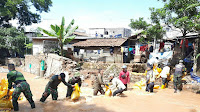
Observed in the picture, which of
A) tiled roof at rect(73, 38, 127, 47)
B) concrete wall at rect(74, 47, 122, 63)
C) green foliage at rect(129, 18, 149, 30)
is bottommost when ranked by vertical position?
concrete wall at rect(74, 47, 122, 63)

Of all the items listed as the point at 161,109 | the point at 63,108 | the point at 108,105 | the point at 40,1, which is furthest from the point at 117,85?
the point at 40,1

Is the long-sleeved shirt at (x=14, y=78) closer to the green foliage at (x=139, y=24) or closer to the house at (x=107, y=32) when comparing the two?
the green foliage at (x=139, y=24)

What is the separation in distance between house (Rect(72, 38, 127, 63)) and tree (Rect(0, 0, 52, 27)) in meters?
12.9

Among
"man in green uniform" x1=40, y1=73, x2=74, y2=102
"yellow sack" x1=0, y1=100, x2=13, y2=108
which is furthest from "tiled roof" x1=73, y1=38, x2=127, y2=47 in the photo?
"yellow sack" x1=0, y1=100, x2=13, y2=108

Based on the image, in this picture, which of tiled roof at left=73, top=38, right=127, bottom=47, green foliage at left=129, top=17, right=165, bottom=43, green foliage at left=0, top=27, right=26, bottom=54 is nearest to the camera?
green foliage at left=129, top=17, right=165, bottom=43

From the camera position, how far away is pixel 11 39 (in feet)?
76.4

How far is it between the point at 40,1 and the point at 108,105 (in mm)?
26334

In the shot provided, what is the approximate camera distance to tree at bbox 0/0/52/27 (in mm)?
23672

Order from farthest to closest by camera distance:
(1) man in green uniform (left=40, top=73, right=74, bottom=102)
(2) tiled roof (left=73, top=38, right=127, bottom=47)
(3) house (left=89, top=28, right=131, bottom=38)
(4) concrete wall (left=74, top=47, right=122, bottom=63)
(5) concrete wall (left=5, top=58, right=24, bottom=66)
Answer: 1. (3) house (left=89, top=28, right=131, bottom=38)
2. (5) concrete wall (left=5, top=58, right=24, bottom=66)
3. (2) tiled roof (left=73, top=38, right=127, bottom=47)
4. (4) concrete wall (left=74, top=47, right=122, bottom=63)
5. (1) man in green uniform (left=40, top=73, right=74, bottom=102)

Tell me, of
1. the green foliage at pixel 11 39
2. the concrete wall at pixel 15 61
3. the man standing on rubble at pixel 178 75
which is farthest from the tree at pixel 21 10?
the man standing on rubble at pixel 178 75

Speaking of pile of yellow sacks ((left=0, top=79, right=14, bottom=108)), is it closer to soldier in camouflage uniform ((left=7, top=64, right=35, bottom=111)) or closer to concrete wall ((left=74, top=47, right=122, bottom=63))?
soldier in camouflage uniform ((left=7, top=64, right=35, bottom=111))

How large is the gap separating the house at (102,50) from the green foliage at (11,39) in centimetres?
1050

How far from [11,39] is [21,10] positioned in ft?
21.8

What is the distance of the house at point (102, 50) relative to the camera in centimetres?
1708
